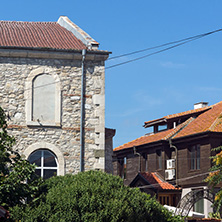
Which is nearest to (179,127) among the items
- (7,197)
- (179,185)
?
(179,185)

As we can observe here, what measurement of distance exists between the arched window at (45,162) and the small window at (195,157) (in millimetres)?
18102

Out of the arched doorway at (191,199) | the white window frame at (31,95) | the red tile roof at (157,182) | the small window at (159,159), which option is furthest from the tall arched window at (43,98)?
the small window at (159,159)

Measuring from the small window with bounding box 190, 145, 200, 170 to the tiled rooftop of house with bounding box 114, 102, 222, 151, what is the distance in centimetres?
110

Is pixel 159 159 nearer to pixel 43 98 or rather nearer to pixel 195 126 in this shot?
pixel 195 126

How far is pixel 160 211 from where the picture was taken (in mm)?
20500

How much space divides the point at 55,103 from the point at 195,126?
63.7ft

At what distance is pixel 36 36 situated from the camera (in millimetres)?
26797

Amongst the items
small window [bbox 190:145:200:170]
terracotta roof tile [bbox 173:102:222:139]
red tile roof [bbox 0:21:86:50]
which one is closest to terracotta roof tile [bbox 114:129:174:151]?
terracotta roof tile [bbox 173:102:222:139]

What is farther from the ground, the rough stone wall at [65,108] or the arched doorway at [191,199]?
the rough stone wall at [65,108]

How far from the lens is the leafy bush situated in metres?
18.0

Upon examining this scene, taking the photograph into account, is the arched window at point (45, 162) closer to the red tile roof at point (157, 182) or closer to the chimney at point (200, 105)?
the red tile roof at point (157, 182)

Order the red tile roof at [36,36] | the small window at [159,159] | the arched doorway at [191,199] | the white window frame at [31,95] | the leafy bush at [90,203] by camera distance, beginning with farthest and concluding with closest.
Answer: the small window at [159,159] < the arched doorway at [191,199] < the red tile roof at [36,36] < the white window frame at [31,95] < the leafy bush at [90,203]

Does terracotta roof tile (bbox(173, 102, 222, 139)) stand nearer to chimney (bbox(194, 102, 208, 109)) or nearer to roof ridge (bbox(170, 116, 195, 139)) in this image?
roof ridge (bbox(170, 116, 195, 139))

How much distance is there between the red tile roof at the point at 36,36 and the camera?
25422 millimetres
